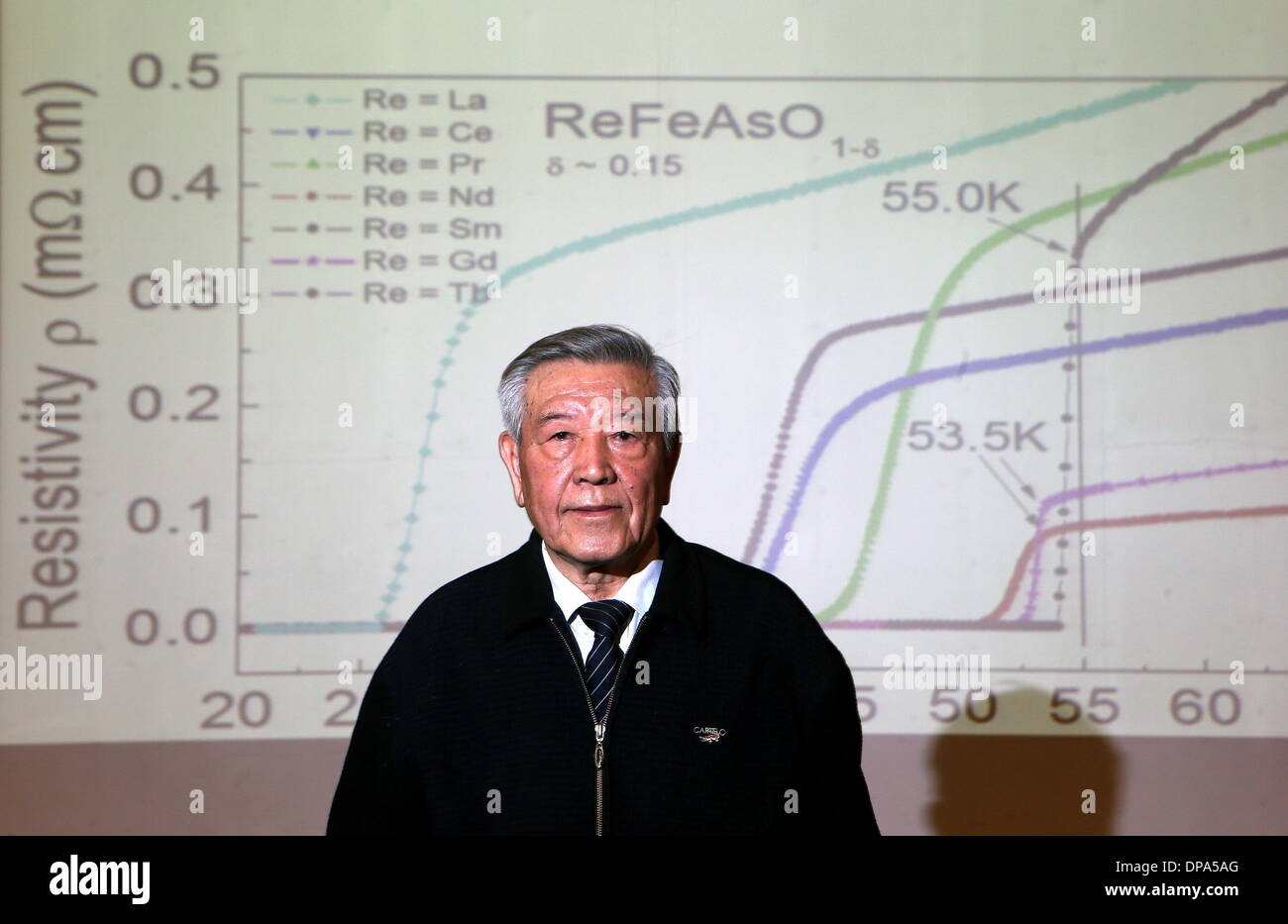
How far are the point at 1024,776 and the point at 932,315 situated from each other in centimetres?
92

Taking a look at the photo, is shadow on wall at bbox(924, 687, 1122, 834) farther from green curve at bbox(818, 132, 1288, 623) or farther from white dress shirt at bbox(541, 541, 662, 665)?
white dress shirt at bbox(541, 541, 662, 665)

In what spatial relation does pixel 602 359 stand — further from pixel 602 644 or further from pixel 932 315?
pixel 932 315

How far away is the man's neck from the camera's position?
1453 mm

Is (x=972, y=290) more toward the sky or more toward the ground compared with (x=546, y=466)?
more toward the sky

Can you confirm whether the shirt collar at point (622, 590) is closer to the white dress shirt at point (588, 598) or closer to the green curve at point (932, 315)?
the white dress shirt at point (588, 598)

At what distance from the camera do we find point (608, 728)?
4.35ft

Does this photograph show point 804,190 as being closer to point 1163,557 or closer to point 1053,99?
point 1053,99

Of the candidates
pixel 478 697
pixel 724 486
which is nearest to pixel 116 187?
pixel 724 486

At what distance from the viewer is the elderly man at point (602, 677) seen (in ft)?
4.34

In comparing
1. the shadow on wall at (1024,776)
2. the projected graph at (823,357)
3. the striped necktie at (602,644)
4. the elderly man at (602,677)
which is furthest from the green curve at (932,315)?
the striped necktie at (602,644)

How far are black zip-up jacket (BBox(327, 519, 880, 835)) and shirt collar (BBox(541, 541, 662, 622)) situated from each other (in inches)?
1.2

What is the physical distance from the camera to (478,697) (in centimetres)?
136
